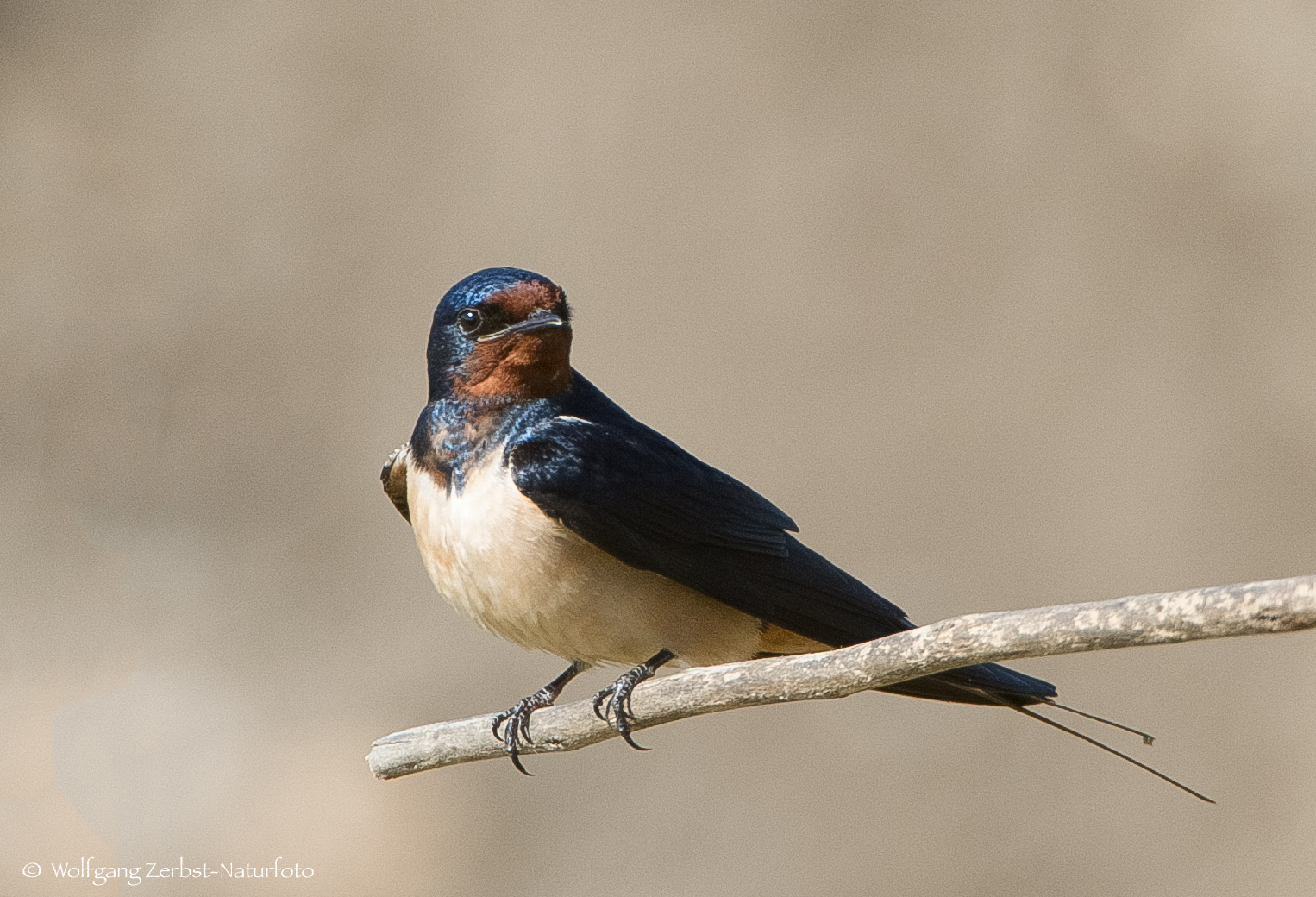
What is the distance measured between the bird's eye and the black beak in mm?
27

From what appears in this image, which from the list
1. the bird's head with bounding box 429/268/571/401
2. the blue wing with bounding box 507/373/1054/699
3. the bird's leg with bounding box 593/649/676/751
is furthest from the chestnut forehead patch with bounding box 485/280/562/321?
the bird's leg with bounding box 593/649/676/751

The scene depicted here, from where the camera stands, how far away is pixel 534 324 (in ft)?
5.60

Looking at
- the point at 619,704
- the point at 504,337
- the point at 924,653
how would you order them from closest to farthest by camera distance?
the point at 924,653 < the point at 619,704 < the point at 504,337

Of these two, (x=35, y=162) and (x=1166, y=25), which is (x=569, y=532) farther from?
(x=35, y=162)

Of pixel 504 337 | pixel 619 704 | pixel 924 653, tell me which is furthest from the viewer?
pixel 504 337

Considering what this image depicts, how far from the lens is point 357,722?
14.3 ft

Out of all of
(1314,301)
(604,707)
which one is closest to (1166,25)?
(1314,301)

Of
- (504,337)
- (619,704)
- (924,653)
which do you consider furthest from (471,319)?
(924,653)

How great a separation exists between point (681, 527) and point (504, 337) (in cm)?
34

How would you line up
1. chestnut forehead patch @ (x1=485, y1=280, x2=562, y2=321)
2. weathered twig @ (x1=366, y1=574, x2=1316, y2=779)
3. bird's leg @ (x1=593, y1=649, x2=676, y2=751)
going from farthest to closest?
chestnut forehead patch @ (x1=485, y1=280, x2=562, y2=321), bird's leg @ (x1=593, y1=649, x2=676, y2=751), weathered twig @ (x1=366, y1=574, x2=1316, y2=779)

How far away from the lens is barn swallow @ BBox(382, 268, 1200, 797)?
1700mm

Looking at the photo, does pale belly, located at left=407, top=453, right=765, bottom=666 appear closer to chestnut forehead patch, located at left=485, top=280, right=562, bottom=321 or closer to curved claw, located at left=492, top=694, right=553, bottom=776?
curved claw, located at left=492, top=694, right=553, bottom=776

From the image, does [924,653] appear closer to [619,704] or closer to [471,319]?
[619,704]

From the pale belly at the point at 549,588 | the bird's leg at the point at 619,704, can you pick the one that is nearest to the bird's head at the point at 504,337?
the pale belly at the point at 549,588
